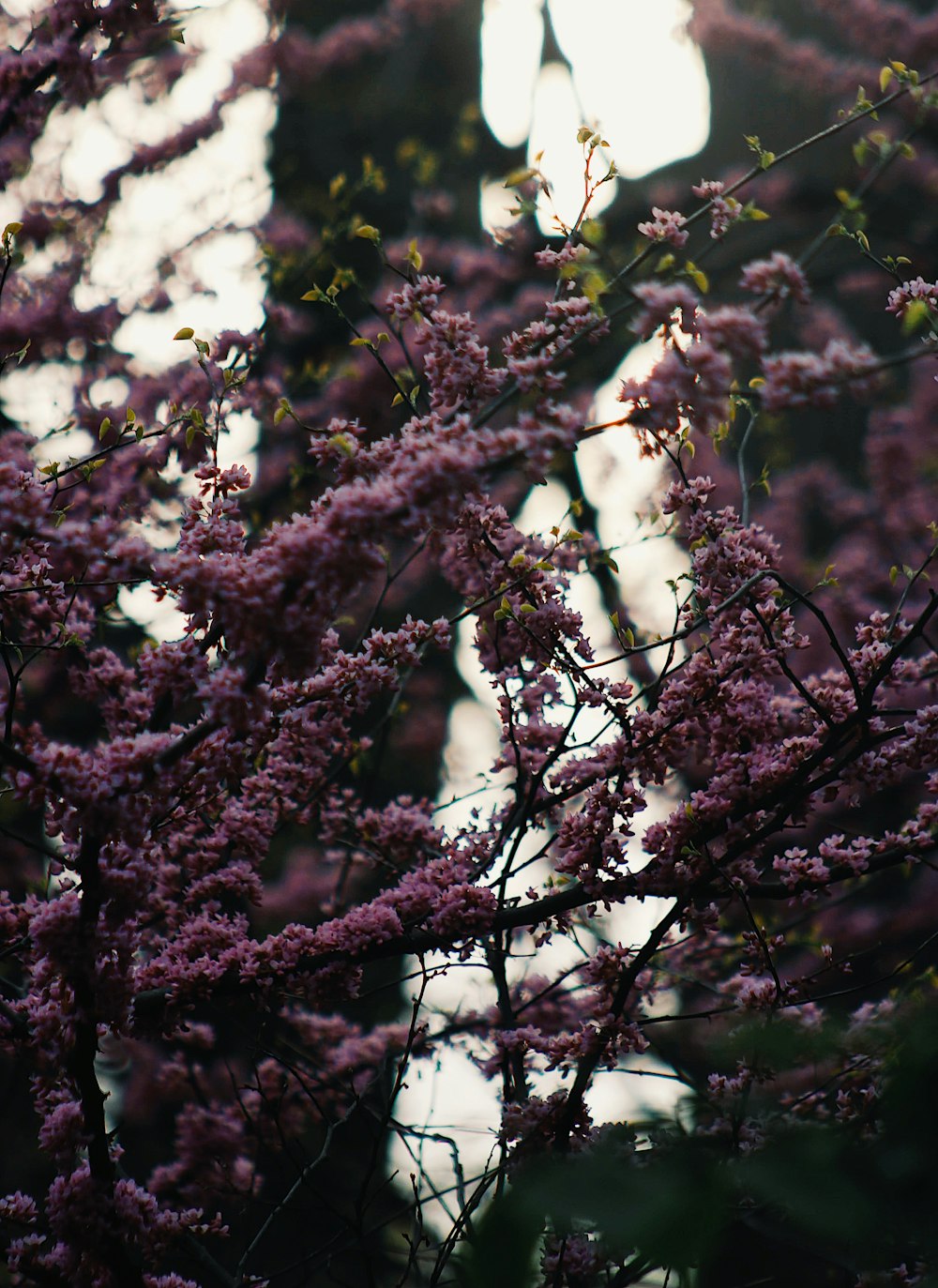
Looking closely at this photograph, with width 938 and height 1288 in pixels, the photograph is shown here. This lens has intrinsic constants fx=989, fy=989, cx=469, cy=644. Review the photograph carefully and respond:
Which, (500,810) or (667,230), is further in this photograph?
(500,810)

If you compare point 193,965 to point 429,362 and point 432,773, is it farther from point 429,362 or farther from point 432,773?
point 432,773

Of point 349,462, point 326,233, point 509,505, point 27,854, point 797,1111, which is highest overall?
point 509,505

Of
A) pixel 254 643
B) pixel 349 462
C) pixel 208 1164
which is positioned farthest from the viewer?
pixel 208 1164

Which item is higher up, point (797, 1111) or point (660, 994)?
point (660, 994)

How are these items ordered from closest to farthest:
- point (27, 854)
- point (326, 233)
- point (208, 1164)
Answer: point (208, 1164)
point (326, 233)
point (27, 854)

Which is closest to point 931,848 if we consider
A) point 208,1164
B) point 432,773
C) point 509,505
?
point 208,1164

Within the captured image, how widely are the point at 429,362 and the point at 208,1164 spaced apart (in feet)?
11.1

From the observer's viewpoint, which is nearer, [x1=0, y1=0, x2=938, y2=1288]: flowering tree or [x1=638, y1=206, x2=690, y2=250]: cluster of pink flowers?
[x1=0, y1=0, x2=938, y2=1288]: flowering tree

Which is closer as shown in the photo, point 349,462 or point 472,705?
point 349,462

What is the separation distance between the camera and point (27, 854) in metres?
5.63

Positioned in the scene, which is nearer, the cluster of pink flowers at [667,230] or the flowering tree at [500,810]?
the flowering tree at [500,810]

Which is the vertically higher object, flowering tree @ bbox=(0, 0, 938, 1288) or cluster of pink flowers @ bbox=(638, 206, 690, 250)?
cluster of pink flowers @ bbox=(638, 206, 690, 250)

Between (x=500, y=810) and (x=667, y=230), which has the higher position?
(x=667, y=230)

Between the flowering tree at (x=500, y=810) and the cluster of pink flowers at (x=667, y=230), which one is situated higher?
the cluster of pink flowers at (x=667, y=230)
